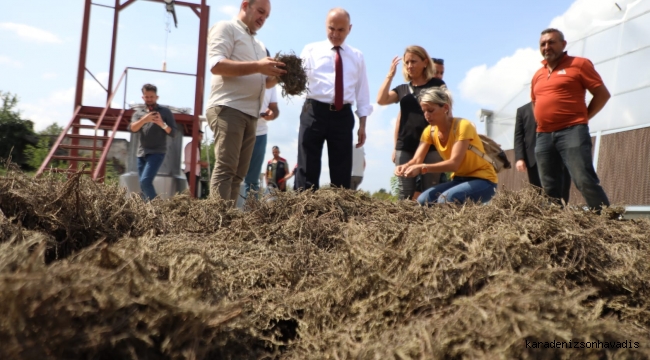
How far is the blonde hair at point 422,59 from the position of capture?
15.5 feet

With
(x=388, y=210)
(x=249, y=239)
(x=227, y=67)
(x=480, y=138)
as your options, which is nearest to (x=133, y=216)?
(x=249, y=239)

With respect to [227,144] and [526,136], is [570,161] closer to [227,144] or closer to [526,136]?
[526,136]

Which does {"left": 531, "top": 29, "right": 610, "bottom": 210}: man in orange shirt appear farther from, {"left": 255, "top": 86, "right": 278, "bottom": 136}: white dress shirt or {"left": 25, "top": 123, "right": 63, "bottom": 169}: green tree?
{"left": 25, "top": 123, "right": 63, "bottom": 169}: green tree

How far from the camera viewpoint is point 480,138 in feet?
14.9

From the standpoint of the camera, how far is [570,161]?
4160mm

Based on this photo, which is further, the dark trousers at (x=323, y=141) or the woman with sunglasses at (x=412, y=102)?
the woman with sunglasses at (x=412, y=102)

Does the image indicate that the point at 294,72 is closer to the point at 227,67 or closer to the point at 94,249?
the point at 227,67

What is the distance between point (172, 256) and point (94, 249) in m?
0.26

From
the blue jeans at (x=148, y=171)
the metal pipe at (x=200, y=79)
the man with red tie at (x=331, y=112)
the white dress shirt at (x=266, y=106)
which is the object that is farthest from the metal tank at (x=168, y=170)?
the man with red tie at (x=331, y=112)

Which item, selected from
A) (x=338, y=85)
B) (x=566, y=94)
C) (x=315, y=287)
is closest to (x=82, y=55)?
(x=338, y=85)

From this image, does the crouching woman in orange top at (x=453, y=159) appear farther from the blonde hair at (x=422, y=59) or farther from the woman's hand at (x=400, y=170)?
the blonde hair at (x=422, y=59)

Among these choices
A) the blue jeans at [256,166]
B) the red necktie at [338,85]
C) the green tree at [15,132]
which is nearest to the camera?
the red necktie at [338,85]

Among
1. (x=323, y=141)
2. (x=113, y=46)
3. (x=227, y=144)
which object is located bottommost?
(x=227, y=144)

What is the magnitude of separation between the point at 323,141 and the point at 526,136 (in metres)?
1.99
